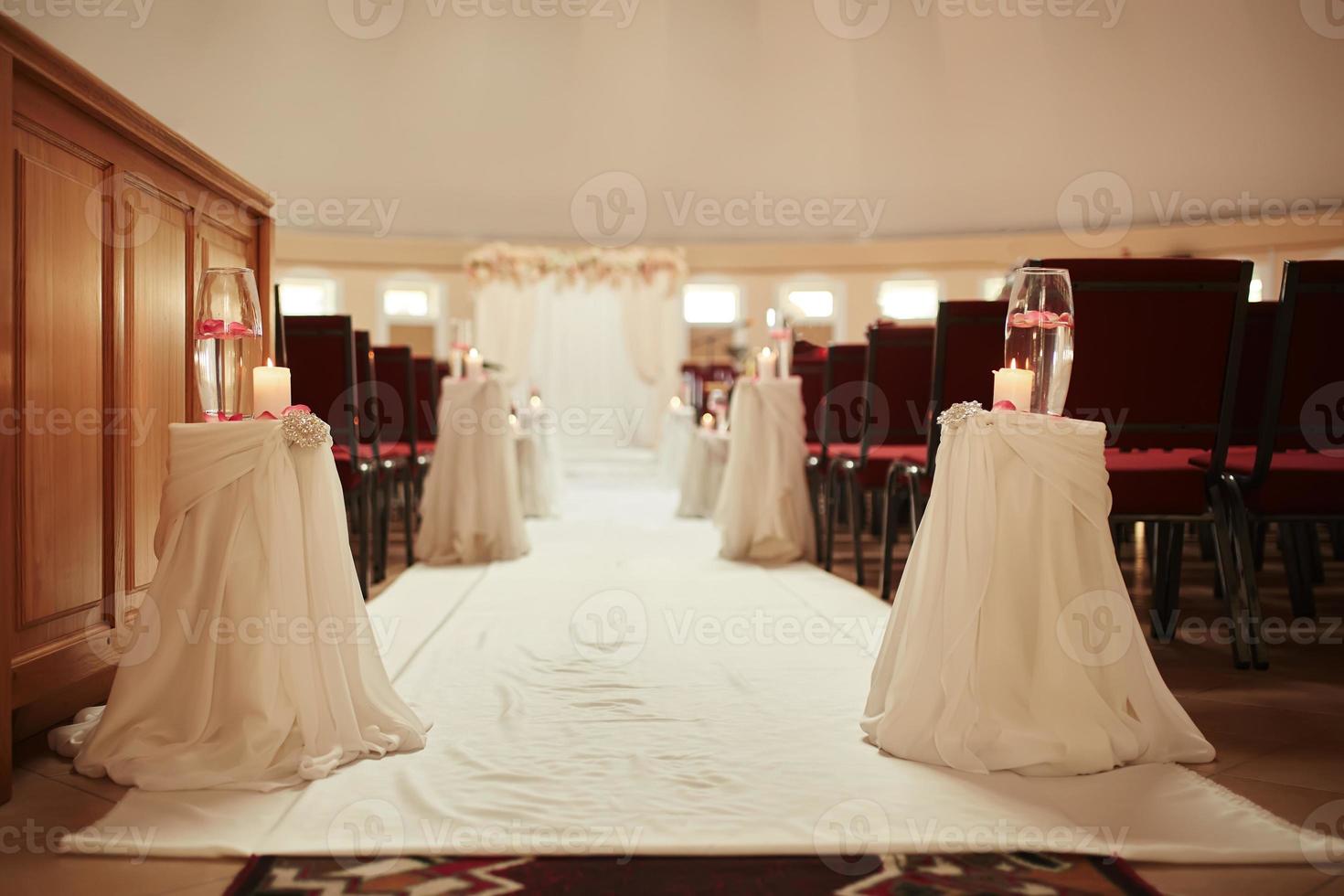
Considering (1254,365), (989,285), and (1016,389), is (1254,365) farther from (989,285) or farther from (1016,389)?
(989,285)

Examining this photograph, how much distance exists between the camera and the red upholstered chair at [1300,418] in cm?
256

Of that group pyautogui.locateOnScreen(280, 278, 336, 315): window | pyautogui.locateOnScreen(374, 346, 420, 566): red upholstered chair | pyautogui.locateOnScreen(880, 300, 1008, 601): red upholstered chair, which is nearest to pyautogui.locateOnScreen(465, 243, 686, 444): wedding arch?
pyautogui.locateOnScreen(280, 278, 336, 315): window

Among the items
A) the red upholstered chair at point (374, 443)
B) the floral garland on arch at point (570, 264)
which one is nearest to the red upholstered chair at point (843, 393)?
the red upholstered chair at point (374, 443)

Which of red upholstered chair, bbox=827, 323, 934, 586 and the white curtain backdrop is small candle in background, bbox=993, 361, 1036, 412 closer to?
red upholstered chair, bbox=827, 323, 934, 586

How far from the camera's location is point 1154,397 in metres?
2.69

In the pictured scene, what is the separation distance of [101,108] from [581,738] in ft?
5.32

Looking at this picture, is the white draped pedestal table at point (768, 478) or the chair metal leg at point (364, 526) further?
the white draped pedestal table at point (768, 478)

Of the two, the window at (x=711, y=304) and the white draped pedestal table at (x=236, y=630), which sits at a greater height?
the window at (x=711, y=304)

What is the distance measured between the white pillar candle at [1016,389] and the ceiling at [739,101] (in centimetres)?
592

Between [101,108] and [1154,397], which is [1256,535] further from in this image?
[101,108]

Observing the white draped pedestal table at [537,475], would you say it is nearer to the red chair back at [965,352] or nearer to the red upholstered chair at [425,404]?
the red upholstered chair at [425,404]

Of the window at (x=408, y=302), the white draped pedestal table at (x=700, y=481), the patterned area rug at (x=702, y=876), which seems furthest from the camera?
the window at (x=408, y=302)

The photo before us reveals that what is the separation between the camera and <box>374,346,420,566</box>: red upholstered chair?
4828mm

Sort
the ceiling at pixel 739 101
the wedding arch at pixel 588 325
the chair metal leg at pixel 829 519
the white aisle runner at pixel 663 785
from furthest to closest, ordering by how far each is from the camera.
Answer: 1. the wedding arch at pixel 588 325
2. the ceiling at pixel 739 101
3. the chair metal leg at pixel 829 519
4. the white aisle runner at pixel 663 785
